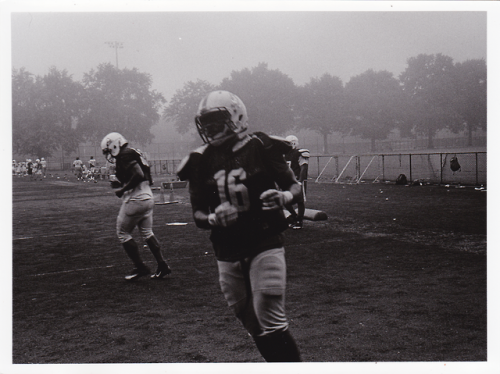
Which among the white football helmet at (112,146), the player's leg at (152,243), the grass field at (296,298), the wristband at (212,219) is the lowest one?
the grass field at (296,298)

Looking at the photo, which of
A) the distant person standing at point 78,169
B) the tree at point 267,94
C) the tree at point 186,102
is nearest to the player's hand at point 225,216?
the tree at point 186,102

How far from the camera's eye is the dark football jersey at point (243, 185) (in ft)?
10.0

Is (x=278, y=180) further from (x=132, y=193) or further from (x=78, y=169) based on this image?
(x=78, y=169)

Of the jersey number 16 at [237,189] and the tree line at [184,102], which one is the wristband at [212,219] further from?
the tree line at [184,102]

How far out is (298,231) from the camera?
27.5ft

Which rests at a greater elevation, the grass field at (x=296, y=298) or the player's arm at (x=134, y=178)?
the player's arm at (x=134, y=178)

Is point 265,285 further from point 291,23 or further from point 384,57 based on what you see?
point 384,57

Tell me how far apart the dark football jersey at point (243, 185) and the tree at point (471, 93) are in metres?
2.87

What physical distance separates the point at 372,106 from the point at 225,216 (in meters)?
19.8

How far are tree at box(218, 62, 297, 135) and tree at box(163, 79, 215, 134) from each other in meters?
0.86

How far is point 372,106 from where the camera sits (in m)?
21.7

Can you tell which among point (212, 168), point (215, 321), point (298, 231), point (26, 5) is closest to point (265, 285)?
point (212, 168)

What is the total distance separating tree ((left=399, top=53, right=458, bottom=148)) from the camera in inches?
332
